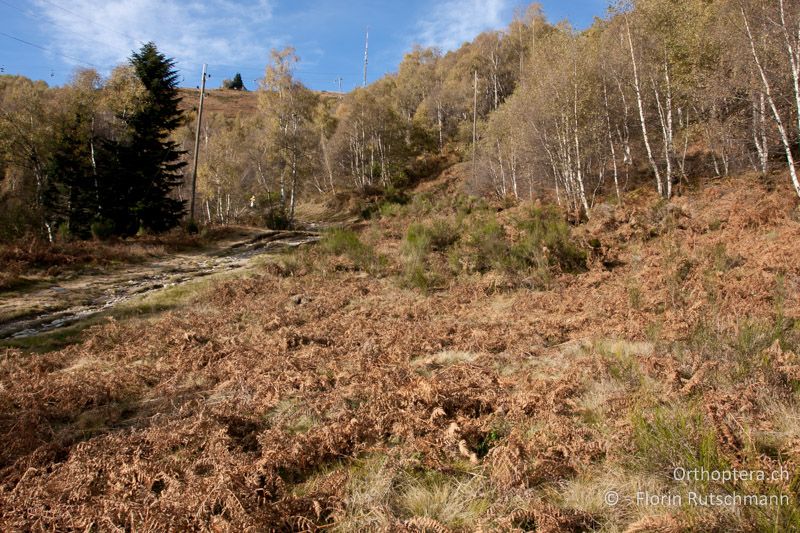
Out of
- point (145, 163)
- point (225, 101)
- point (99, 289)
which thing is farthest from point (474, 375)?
point (225, 101)

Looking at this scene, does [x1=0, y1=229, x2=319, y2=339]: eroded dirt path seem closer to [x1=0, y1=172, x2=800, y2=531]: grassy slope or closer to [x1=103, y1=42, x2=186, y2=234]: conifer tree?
[x1=0, y1=172, x2=800, y2=531]: grassy slope

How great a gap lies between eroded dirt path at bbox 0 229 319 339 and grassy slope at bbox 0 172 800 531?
2.45m

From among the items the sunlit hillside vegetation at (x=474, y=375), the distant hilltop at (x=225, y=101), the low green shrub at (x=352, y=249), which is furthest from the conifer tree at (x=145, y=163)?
the distant hilltop at (x=225, y=101)

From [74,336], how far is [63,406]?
4194 millimetres

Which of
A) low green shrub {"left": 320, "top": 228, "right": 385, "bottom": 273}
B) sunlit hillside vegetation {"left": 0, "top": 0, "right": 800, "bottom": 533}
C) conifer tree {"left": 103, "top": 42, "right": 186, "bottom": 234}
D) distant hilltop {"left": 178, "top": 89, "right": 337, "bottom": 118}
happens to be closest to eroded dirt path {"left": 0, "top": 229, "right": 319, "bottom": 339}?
sunlit hillside vegetation {"left": 0, "top": 0, "right": 800, "bottom": 533}

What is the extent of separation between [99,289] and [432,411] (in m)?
12.4

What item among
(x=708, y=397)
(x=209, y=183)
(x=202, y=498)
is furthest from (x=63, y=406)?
(x=209, y=183)

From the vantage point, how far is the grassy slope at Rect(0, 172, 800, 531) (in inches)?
105

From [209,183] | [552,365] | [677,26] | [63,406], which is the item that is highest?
[677,26]

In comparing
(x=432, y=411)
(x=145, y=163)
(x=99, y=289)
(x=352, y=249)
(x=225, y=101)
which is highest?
(x=225, y=101)

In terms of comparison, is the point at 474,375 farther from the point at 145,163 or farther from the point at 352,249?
the point at 145,163

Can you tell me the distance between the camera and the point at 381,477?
3.06m

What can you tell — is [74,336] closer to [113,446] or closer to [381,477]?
[113,446]

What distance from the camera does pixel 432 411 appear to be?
389cm
